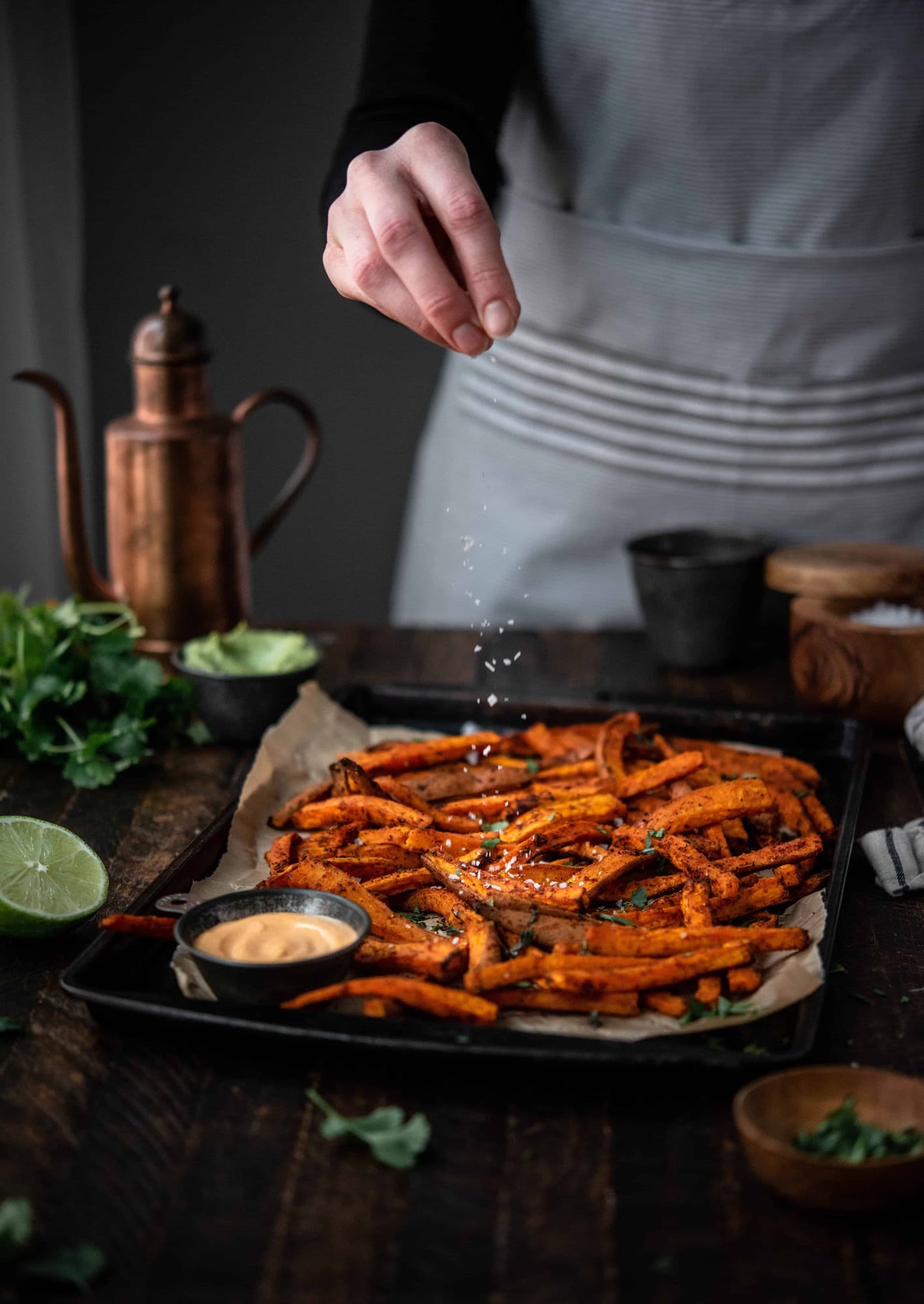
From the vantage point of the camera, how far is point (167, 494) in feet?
9.59

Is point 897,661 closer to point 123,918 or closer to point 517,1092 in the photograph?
point 517,1092

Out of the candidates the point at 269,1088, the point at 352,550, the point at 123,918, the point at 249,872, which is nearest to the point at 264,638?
the point at 249,872

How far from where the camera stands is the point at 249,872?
1.99 meters

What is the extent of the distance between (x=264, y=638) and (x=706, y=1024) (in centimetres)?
157

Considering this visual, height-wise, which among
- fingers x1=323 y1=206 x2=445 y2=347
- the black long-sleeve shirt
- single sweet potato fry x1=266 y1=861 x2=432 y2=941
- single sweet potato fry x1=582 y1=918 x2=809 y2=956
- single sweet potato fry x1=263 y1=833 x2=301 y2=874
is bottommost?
single sweet potato fry x1=263 y1=833 x2=301 y2=874

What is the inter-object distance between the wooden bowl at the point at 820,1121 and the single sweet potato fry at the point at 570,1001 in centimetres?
22

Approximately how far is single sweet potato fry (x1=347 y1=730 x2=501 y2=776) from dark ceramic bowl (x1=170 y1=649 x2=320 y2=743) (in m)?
0.27

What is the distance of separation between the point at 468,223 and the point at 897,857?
1.19m

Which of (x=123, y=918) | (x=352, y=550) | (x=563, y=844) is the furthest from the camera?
(x=352, y=550)

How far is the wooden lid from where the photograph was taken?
279 cm

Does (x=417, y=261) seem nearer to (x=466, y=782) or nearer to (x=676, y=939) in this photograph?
(x=466, y=782)

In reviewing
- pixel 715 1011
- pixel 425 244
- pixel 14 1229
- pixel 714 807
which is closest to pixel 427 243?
pixel 425 244

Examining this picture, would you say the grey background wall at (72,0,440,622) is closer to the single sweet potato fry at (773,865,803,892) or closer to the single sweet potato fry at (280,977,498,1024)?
the single sweet potato fry at (773,865,803,892)

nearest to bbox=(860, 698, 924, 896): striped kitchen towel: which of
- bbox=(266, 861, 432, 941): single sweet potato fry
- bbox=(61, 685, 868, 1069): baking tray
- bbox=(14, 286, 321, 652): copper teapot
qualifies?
bbox=(61, 685, 868, 1069): baking tray
